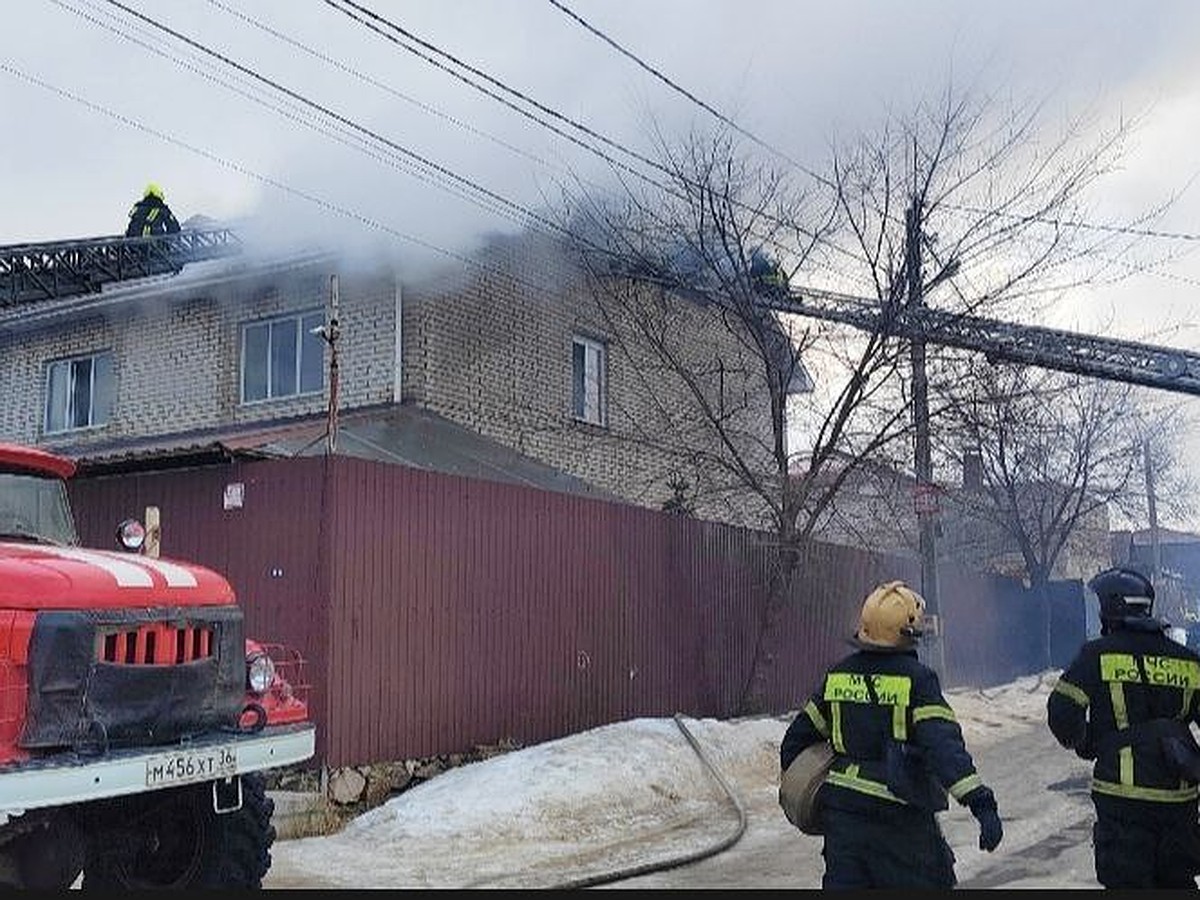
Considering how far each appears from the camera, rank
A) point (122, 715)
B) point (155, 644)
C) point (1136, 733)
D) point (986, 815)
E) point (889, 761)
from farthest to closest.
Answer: point (155, 644) < point (122, 715) < point (1136, 733) < point (889, 761) < point (986, 815)

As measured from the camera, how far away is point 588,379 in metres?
18.7

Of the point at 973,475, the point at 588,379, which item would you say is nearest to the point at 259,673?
the point at 588,379

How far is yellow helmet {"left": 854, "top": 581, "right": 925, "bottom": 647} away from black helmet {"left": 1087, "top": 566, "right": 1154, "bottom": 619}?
2.75 ft

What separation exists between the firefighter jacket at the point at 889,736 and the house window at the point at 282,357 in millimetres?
12575

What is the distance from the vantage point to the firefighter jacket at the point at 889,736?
4.17 metres

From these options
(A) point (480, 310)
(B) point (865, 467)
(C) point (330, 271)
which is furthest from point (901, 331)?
(C) point (330, 271)

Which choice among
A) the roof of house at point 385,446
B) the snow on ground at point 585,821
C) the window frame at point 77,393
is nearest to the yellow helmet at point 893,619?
the snow on ground at point 585,821

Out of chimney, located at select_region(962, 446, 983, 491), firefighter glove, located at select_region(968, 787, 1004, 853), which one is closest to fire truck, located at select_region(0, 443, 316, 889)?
firefighter glove, located at select_region(968, 787, 1004, 853)

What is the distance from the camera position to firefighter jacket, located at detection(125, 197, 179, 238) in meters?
18.9

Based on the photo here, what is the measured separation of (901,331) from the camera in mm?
14180

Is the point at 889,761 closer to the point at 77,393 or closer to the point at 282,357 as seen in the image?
the point at 282,357

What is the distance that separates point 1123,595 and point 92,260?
16.9 meters

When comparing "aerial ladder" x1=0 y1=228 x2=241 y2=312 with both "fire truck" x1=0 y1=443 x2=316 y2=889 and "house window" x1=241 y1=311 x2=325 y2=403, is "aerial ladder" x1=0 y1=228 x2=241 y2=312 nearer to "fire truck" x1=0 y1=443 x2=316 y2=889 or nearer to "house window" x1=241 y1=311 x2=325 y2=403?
"house window" x1=241 y1=311 x2=325 y2=403

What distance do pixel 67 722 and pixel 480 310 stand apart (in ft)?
38.3
